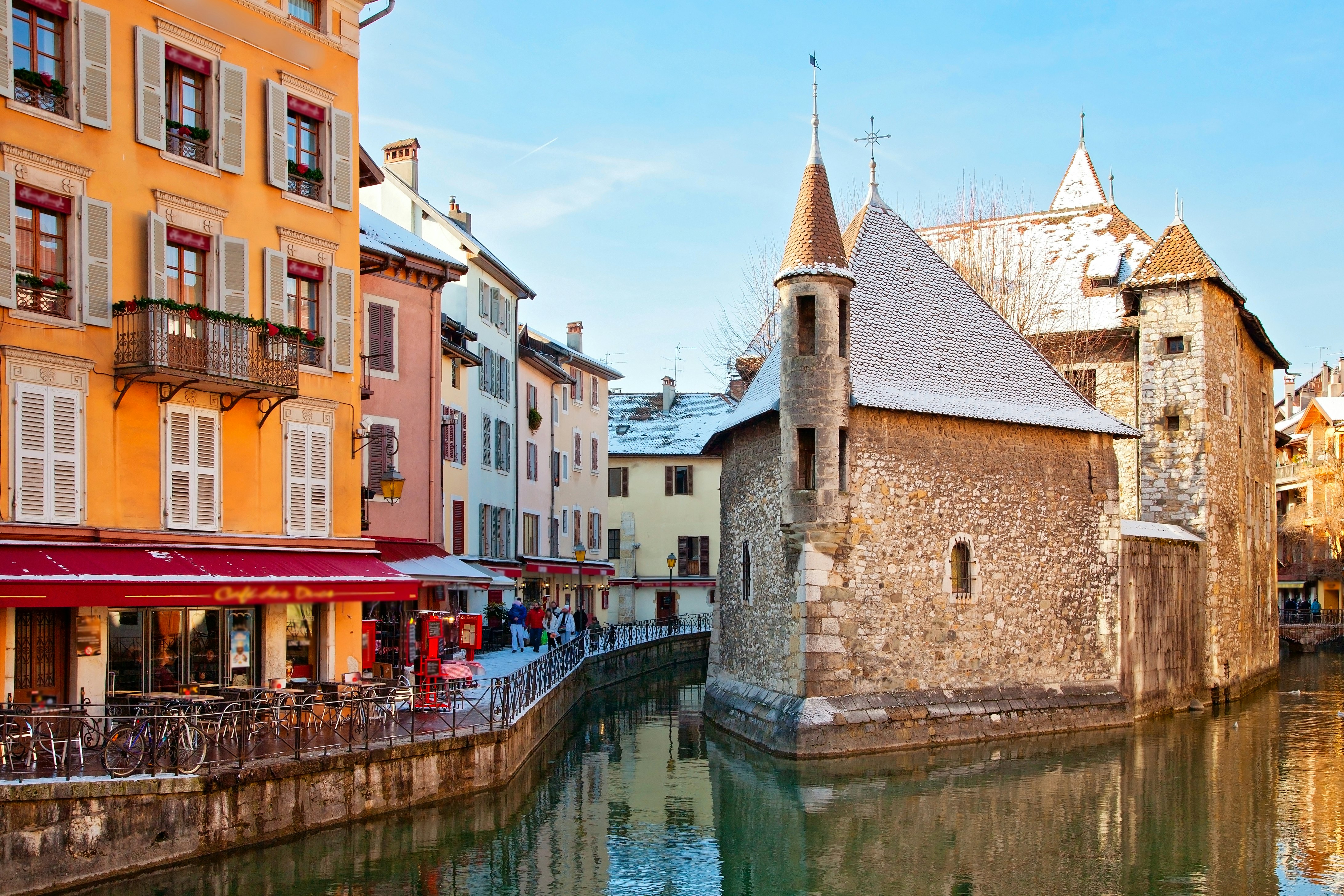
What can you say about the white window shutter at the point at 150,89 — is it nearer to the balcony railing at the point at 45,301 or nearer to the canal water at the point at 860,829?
the balcony railing at the point at 45,301

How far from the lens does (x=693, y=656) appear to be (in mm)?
43531

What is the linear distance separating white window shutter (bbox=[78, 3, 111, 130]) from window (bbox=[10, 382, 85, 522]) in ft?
11.0

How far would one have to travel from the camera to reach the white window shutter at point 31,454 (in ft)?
46.5

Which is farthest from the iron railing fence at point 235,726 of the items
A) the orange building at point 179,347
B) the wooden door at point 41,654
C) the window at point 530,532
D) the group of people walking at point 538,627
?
the window at point 530,532

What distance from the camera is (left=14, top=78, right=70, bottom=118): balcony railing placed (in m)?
14.5

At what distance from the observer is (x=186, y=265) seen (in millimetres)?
16484

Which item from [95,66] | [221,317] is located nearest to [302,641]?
[221,317]

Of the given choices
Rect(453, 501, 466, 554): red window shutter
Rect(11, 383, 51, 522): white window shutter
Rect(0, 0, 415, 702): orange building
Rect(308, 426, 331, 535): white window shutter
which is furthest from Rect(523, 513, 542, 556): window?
Rect(11, 383, 51, 522): white window shutter

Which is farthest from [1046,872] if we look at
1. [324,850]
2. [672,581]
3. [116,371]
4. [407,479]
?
[672,581]

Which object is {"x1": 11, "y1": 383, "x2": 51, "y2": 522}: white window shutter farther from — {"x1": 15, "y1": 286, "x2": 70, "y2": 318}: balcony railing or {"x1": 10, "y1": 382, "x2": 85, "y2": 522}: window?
{"x1": 15, "y1": 286, "x2": 70, "y2": 318}: balcony railing

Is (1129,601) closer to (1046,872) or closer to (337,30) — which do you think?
(1046,872)

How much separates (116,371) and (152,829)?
571 cm

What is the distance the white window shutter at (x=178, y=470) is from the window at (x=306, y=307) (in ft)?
6.79

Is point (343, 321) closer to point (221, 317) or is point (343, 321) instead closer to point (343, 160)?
point (343, 160)
